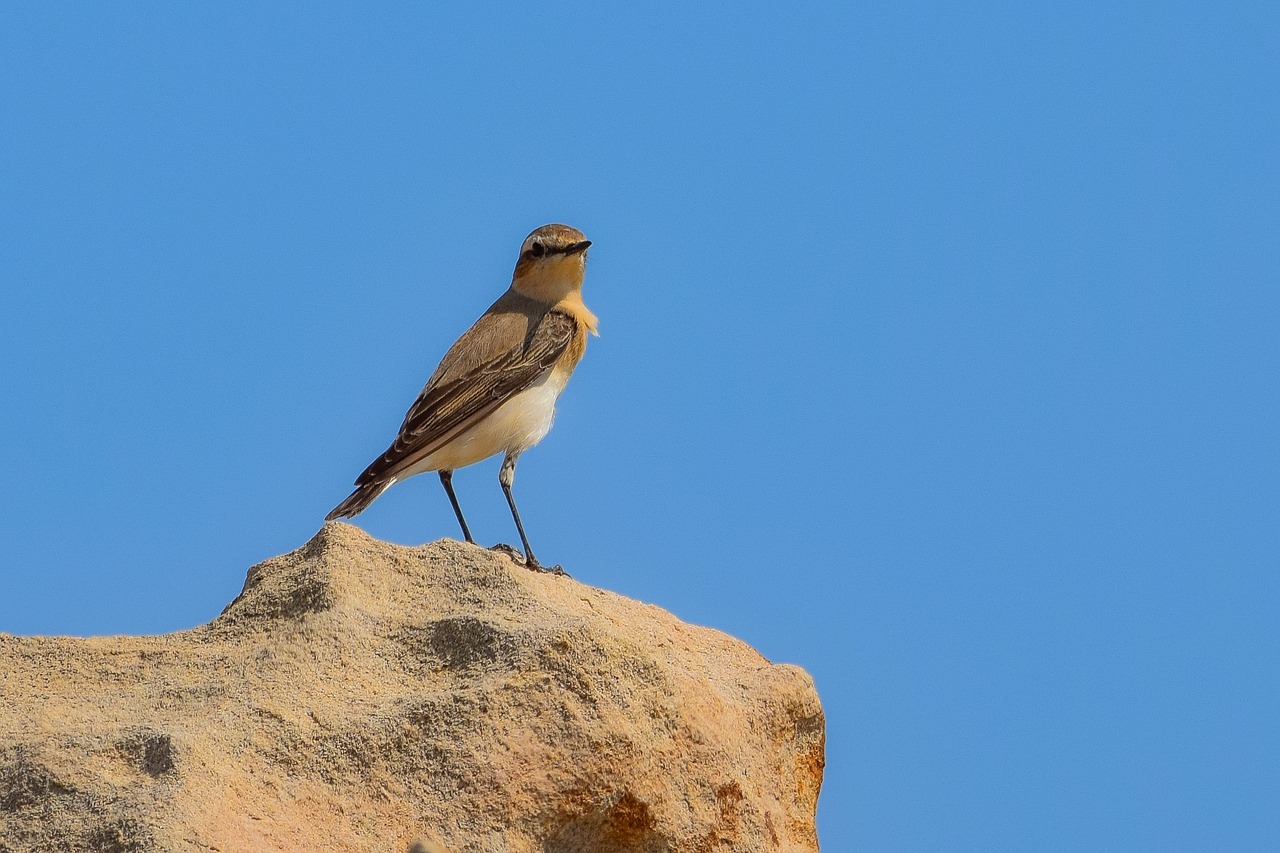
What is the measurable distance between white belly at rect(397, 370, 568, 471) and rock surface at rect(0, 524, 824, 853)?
331 centimetres

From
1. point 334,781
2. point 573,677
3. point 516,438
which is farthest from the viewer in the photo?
point 516,438

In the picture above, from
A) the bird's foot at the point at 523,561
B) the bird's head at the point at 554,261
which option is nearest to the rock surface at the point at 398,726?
the bird's foot at the point at 523,561

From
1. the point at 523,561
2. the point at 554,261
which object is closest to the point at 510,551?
the point at 523,561

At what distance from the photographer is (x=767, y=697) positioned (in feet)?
24.2

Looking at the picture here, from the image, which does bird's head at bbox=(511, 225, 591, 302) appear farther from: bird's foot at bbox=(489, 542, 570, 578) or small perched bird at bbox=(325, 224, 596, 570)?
bird's foot at bbox=(489, 542, 570, 578)

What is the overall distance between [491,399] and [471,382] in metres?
0.23

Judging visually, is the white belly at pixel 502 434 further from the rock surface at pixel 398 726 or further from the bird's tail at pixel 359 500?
the rock surface at pixel 398 726

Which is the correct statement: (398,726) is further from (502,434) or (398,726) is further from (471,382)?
(471,382)

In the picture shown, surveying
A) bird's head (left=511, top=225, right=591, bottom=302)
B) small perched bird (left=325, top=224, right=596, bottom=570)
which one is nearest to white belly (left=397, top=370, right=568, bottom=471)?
small perched bird (left=325, top=224, right=596, bottom=570)

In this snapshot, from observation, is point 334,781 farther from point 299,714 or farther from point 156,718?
point 156,718

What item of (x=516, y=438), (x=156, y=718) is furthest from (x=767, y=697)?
(x=516, y=438)

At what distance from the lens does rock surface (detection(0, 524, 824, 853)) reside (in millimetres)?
5887

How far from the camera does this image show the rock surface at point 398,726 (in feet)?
19.3

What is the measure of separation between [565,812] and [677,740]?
0.59 m
